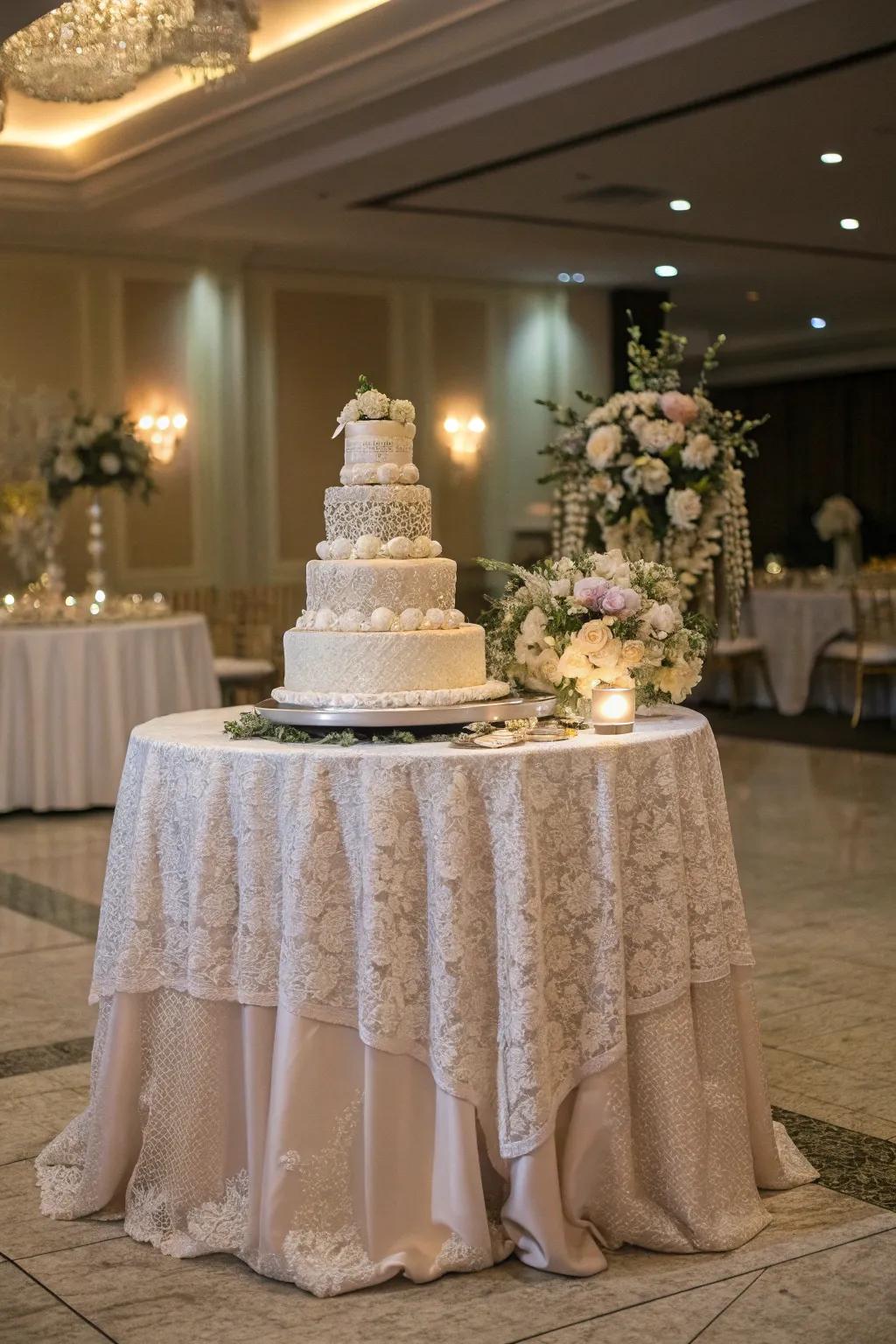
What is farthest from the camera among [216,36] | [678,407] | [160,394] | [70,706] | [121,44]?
[160,394]

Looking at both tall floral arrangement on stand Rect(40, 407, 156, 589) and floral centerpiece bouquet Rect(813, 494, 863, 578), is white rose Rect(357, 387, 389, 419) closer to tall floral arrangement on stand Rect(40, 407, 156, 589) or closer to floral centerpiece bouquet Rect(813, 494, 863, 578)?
tall floral arrangement on stand Rect(40, 407, 156, 589)

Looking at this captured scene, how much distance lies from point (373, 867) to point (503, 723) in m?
0.60

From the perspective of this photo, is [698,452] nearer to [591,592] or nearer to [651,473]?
[651,473]

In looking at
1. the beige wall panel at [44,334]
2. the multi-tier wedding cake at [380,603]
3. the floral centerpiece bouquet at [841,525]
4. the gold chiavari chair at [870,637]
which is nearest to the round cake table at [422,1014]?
the multi-tier wedding cake at [380,603]

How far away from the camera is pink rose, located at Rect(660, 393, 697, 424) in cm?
589

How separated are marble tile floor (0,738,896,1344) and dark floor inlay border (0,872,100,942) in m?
0.03

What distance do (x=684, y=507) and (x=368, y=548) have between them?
8.38 ft

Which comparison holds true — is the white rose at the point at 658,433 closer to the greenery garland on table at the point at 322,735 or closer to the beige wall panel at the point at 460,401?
the greenery garland on table at the point at 322,735

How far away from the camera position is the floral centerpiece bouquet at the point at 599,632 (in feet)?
12.4

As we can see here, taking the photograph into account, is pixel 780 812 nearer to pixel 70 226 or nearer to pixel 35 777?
pixel 35 777

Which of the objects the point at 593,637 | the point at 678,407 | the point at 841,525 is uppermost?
the point at 678,407

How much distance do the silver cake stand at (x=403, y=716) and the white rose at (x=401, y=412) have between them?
2.14ft

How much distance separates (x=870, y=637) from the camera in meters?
Result: 12.2

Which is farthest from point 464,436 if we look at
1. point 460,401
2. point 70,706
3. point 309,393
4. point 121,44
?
point 121,44
